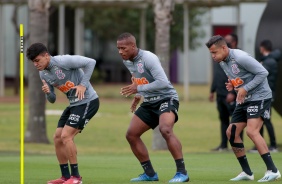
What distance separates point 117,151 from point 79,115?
8.72m

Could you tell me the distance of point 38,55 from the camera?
12.4 metres

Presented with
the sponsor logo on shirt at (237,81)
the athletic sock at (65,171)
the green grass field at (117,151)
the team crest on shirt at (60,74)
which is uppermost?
the team crest on shirt at (60,74)

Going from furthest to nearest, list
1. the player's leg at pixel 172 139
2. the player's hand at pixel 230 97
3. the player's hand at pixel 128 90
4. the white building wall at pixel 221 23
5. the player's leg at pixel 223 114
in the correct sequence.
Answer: the white building wall at pixel 221 23, the player's leg at pixel 223 114, the player's hand at pixel 230 97, the player's leg at pixel 172 139, the player's hand at pixel 128 90

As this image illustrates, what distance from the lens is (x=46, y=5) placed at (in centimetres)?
2212

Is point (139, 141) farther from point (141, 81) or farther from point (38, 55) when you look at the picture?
→ point (38, 55)

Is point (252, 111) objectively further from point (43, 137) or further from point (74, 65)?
point (43, 137)

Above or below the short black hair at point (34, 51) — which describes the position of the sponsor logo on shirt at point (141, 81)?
below

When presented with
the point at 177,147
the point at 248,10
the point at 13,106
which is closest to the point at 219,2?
the point at 13,106

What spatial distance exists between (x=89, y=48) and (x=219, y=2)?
69.3 feet

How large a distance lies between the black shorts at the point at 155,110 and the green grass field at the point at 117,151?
0.86 meters

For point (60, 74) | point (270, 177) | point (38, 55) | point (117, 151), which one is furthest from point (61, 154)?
point (117, 151)

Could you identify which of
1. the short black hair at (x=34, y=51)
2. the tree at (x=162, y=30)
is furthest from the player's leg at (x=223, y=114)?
the short black hair at (x=34, y=51)

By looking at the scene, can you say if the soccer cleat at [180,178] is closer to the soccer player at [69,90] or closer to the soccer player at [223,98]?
the soccer player at [69,90]

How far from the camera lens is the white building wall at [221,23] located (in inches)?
2030
